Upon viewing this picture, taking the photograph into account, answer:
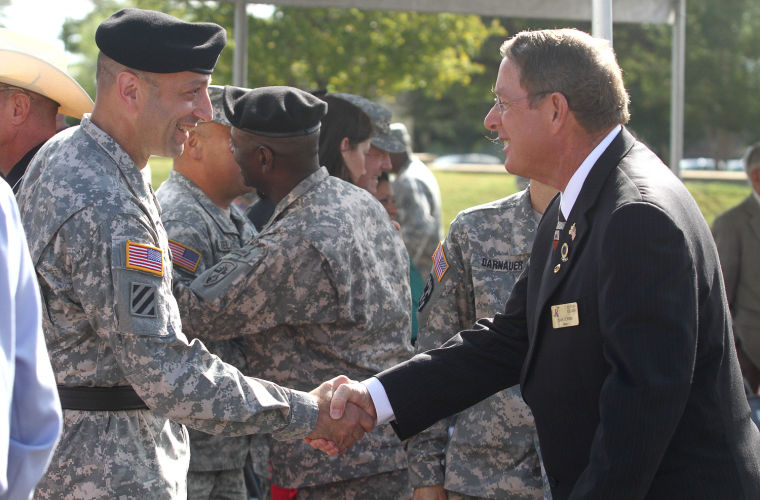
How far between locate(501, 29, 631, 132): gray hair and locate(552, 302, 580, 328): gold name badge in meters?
0.52

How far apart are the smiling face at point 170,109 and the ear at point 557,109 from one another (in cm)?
118

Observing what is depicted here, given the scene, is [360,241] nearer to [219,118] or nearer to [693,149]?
[219,118]

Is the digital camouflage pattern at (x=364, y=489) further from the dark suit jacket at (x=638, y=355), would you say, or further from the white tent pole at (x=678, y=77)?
the white tent pole at (x=678, y=77)

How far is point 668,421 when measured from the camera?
2049 millimetres

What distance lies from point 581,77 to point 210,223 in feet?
6.20

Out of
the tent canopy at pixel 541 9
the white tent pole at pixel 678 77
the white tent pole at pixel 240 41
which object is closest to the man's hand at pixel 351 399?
the tent canopy at pixel 541 9

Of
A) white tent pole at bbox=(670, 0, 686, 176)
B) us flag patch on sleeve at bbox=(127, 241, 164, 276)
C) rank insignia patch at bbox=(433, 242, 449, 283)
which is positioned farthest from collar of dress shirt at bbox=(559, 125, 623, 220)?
white tent pole at bbox=(670, 0, 686, 176)

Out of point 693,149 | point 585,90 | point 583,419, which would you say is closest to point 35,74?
point 585,90

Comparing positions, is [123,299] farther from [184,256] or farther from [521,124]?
[521,124]

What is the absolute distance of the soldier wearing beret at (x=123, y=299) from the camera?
8.38 feet

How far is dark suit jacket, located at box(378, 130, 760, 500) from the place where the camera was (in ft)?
6.71

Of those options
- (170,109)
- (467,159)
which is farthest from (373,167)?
(467,159)

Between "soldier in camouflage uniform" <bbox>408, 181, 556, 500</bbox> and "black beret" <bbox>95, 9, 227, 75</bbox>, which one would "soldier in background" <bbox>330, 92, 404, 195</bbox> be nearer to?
"soldier in camouflage uniform" <bbox>408, 181, 556, 500</bbox>

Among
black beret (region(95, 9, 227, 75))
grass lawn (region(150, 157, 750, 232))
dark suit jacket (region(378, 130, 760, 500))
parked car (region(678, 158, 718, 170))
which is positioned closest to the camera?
dark suit jacket (region(378, 130, 760, 500))
